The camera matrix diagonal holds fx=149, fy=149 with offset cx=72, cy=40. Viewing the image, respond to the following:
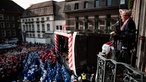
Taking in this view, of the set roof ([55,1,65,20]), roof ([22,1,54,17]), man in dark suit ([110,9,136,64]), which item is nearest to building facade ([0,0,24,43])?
roof ([22,1,54,17])

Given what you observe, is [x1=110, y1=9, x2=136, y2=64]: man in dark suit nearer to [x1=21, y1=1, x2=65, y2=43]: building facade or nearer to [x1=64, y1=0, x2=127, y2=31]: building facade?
[x1=64, y1=0, x2=127, y2=31]: building facade

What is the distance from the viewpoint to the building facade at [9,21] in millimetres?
42312

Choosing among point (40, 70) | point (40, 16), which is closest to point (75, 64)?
point (40, 70)

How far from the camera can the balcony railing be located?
307 cm

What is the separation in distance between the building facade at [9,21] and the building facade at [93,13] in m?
22.2

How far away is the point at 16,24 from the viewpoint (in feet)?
153

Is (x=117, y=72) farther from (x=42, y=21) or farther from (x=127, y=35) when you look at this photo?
(x=42, y=21)

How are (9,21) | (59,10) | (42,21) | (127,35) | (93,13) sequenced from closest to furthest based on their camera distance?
(127,35) < (93,13) < (59,10) < (42,21) < (9,21)

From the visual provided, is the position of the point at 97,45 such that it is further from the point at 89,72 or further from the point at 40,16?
the point at 40,16

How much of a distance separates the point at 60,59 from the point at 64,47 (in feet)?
5.16

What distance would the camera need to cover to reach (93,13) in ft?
82.8

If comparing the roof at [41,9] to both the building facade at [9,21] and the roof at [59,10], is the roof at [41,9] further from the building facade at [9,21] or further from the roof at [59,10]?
the building facade at [9,21]

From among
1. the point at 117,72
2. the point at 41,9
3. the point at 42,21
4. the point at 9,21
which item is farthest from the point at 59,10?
the point at 117,72

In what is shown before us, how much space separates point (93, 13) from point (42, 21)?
1767 cm
